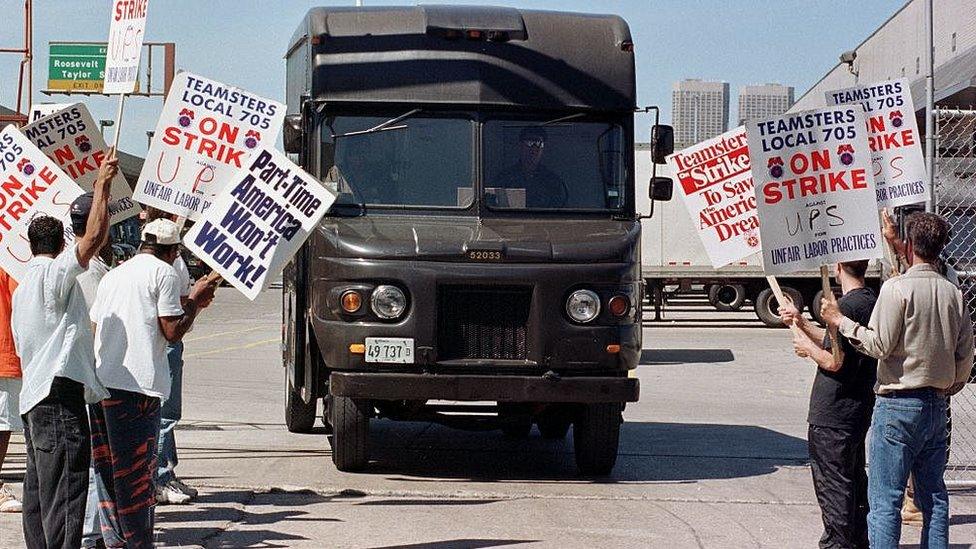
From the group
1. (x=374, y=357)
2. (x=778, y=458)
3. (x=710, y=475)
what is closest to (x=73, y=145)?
(x=374, y=357)

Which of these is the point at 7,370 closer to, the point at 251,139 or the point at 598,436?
the point at 251,139

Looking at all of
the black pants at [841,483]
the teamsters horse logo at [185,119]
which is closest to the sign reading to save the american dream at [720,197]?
the black pants at [841,483]

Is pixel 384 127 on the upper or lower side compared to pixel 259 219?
upper

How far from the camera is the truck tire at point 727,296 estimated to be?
3147 cm

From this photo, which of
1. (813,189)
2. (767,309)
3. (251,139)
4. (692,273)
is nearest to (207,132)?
(251,139)

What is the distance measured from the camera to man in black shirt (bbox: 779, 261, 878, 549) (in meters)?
6.97

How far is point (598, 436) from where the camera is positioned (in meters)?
10.0

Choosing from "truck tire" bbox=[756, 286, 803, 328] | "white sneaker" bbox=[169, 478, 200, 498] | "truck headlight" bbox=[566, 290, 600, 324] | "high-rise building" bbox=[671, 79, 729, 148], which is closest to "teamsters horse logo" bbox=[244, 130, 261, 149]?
"white sneaker" bbox=[169, 478, 200, 498]

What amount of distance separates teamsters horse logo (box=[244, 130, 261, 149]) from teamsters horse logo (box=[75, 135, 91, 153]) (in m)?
1.71

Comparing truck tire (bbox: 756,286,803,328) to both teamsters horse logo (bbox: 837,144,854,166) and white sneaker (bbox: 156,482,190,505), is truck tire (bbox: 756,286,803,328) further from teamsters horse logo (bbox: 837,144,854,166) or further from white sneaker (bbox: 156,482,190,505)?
teamsters horse logo (bbox: 837,144,854,166)

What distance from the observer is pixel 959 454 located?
11.8 metres

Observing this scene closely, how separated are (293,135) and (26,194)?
92.4 inches

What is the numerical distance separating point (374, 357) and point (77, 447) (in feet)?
10.1

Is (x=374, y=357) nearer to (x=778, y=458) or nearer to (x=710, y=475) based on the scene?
(x=710, y=475)
